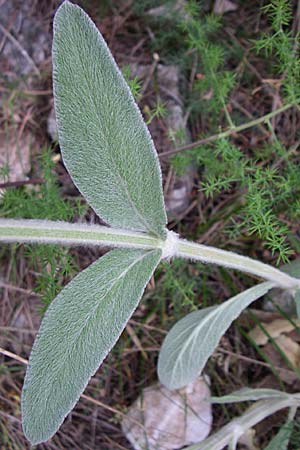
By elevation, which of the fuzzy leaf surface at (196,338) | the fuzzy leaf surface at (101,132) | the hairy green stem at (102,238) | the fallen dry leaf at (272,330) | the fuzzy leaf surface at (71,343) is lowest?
the fallen dry leaf at (272,330)

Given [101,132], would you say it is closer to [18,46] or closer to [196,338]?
[196,338]

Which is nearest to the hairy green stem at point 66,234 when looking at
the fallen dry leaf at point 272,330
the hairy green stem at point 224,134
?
the hairy green stem at point 224,134

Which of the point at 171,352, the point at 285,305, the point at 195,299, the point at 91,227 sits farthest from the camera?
the point at 195,299

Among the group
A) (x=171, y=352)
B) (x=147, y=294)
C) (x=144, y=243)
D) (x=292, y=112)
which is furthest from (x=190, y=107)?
(x=144, y=243)

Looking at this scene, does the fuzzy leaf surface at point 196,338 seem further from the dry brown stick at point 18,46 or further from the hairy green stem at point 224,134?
the dry brown stick at point 18,46

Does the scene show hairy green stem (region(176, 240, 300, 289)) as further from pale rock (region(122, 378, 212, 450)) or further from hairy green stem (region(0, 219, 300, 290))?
pale rock (region(122, 378, 212, 450))

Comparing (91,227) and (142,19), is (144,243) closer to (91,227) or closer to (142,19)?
(91,227)

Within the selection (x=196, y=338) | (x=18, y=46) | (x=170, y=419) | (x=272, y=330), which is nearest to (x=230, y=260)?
(x=196, y=338)

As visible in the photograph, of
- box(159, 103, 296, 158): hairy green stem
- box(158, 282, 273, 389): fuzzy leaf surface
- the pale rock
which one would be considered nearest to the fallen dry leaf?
the pale rock
